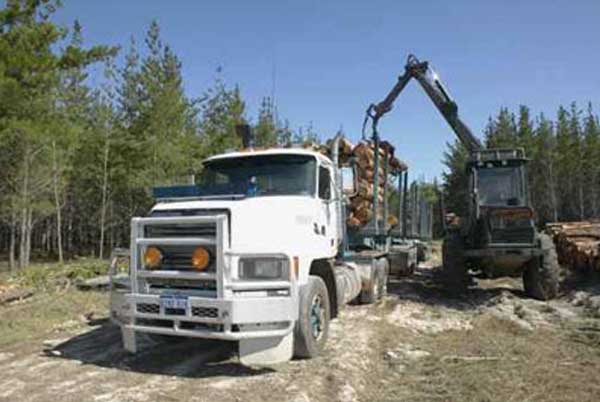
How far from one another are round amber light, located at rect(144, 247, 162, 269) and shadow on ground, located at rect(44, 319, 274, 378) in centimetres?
132

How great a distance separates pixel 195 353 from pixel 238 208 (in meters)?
2.51

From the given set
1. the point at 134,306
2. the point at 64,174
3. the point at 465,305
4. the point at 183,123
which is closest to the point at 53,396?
the point at 134,306

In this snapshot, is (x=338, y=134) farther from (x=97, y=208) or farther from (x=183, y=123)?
(x=97, y=208)

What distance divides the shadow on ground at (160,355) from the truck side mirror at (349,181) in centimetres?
325

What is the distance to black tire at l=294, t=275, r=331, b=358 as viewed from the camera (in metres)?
7.59

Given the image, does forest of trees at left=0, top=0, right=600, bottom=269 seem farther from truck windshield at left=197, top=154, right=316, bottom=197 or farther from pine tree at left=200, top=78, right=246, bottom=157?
truck windshield at left=197, top=154, right=316, bottom=197

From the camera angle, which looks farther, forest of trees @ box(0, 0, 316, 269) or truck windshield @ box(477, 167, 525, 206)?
forest of trees @ box(0, 0, 316, 269)

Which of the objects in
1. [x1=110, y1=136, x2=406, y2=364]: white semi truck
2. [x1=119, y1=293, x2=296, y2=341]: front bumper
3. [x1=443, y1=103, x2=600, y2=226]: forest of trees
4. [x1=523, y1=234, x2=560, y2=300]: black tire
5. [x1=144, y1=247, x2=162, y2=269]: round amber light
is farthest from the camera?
[x1=443, y1=103, x2=600, y2=226]: forest of trees

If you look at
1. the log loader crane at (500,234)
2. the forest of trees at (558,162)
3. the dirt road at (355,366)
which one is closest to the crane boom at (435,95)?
the log loader crane at (500,234)

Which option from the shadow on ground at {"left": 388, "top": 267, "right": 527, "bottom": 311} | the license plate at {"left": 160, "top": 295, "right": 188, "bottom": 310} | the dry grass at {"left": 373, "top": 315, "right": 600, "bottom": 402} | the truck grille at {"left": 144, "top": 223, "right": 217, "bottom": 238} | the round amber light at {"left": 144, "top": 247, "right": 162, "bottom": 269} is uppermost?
the truck grille at {"left": 144, "top": 223, "right": 217, "bottom": 238}

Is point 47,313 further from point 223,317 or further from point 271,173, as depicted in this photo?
point 223,317

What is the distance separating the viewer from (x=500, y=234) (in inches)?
535

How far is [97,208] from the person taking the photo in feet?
119

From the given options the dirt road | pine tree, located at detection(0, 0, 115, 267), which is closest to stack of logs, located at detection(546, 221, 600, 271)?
the dirt road
